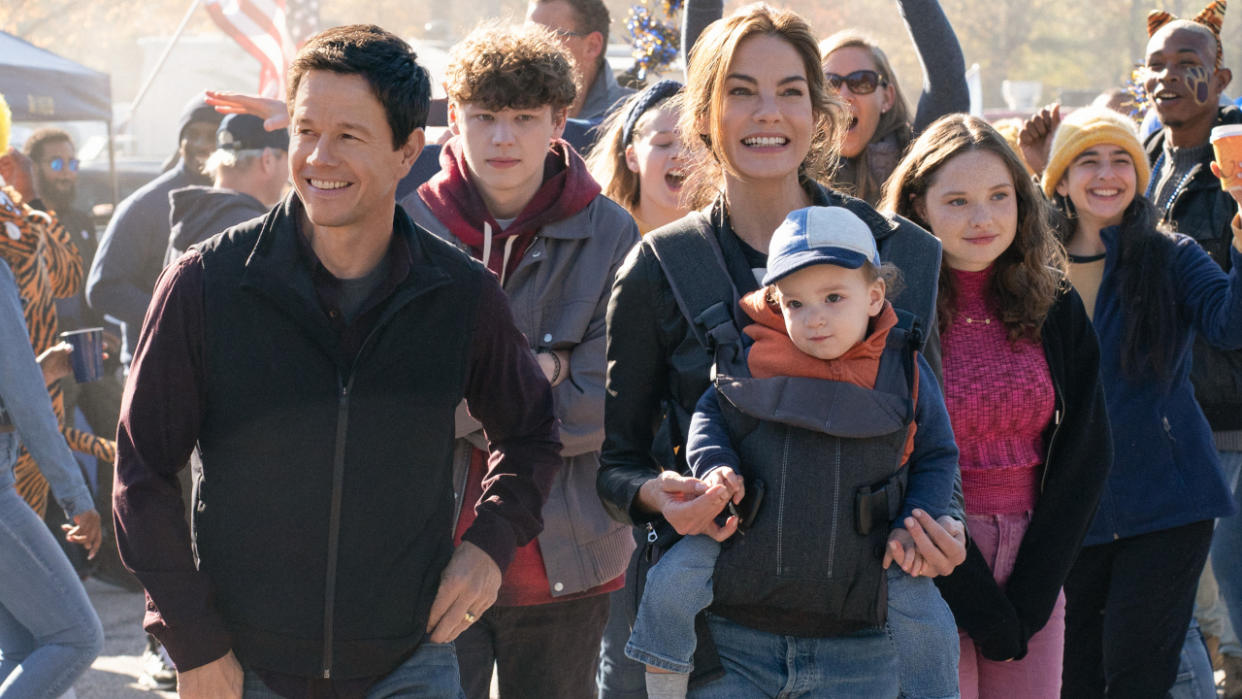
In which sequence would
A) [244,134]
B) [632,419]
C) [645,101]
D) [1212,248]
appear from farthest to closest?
[244,134] < [1212,248] < [645,101] < [632,419]


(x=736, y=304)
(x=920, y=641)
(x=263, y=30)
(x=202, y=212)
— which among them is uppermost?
(x=263, y=30)

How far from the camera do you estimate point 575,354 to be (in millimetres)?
3625

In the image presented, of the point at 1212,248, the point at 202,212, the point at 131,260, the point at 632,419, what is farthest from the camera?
the point at 131,260

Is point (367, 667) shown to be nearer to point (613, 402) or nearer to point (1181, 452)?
point (613, 402)

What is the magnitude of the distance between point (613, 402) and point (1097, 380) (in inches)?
54.7

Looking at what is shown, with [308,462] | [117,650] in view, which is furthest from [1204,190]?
[117,650]

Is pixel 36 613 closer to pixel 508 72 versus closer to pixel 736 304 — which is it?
pixel 508 72

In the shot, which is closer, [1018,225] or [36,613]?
[1018,225]

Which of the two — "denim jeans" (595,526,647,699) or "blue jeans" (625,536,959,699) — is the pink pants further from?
"denim jeans" (595,526,647,699)

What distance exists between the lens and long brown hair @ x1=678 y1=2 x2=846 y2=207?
303cm

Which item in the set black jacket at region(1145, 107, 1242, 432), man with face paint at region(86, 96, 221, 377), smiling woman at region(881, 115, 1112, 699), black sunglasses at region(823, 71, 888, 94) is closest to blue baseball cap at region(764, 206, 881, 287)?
smiling woman at region(881, 115, 1112, 699)

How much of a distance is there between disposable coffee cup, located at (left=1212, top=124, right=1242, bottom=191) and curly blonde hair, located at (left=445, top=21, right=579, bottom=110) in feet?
6.32

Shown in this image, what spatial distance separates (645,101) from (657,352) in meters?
2.01

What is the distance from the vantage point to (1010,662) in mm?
3523
